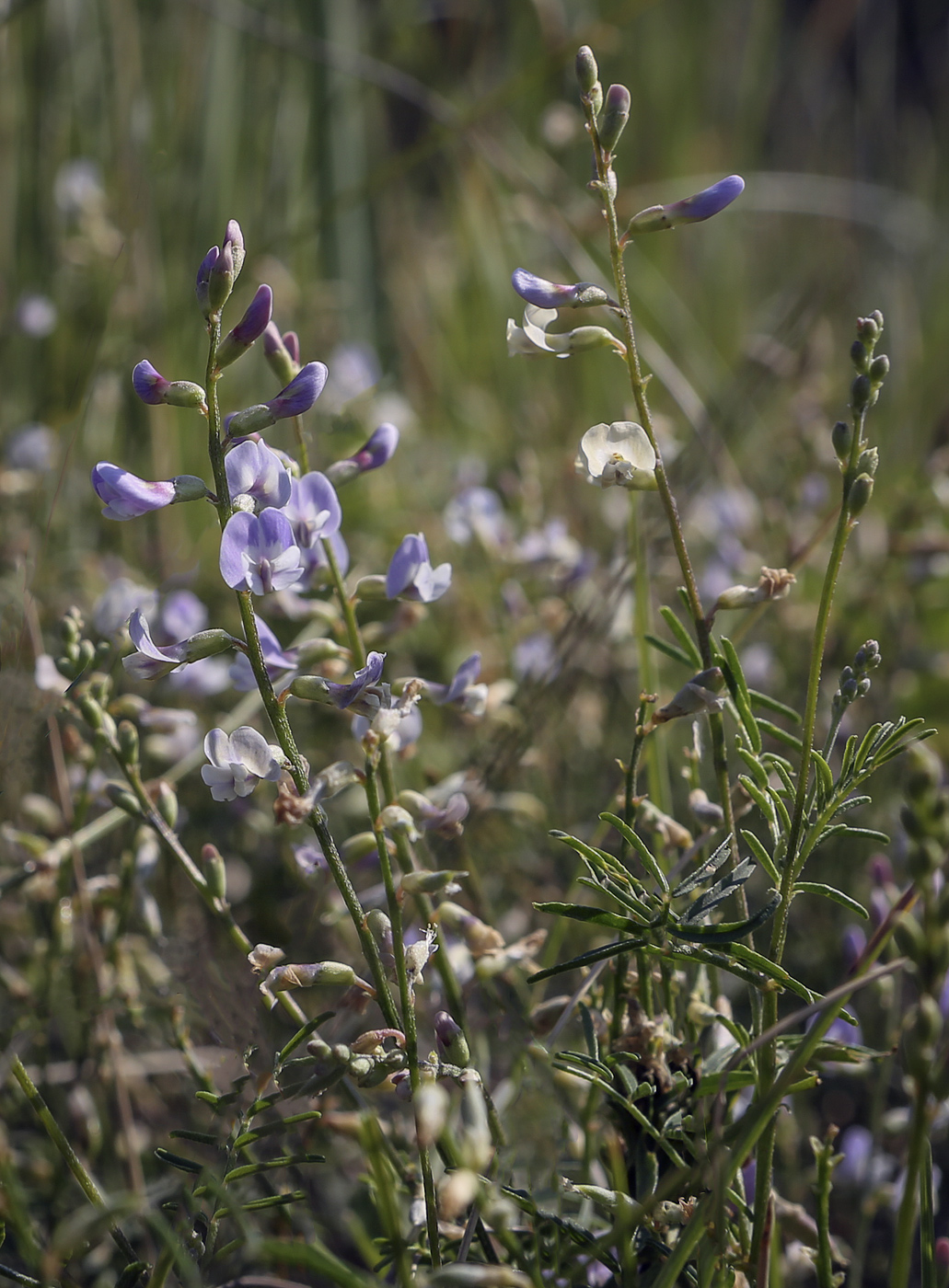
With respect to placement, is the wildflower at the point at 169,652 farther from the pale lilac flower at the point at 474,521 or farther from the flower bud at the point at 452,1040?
the pale lilac flower at the point at 474,521

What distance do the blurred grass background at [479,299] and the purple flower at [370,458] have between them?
0.06 meters

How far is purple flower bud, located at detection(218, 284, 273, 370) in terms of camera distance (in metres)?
0.81

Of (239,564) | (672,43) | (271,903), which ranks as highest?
(672,43)

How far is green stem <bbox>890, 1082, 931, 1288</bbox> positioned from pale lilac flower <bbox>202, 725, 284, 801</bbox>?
0.46 metres

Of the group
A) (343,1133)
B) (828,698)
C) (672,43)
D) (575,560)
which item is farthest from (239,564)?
(672,43)

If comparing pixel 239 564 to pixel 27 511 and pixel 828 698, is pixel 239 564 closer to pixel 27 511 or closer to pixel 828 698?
pixel 27 511

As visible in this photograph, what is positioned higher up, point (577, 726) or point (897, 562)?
point (897, 562)

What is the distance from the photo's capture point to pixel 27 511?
1.82 metres

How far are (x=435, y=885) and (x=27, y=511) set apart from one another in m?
A: 1.31

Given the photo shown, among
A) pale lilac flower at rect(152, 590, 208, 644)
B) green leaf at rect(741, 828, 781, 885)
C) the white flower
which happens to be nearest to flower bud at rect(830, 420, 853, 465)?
the white flower

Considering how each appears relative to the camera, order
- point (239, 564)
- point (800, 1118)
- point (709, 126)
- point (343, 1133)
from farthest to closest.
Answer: point (709, 126) → point (800, 1118) → point (343, 1133) → point (239, 564)

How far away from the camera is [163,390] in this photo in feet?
2.68

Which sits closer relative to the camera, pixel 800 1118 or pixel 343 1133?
pixel 343 1133

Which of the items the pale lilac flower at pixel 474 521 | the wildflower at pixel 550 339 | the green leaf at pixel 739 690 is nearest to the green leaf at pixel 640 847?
the green leaf at pixel 739 690
